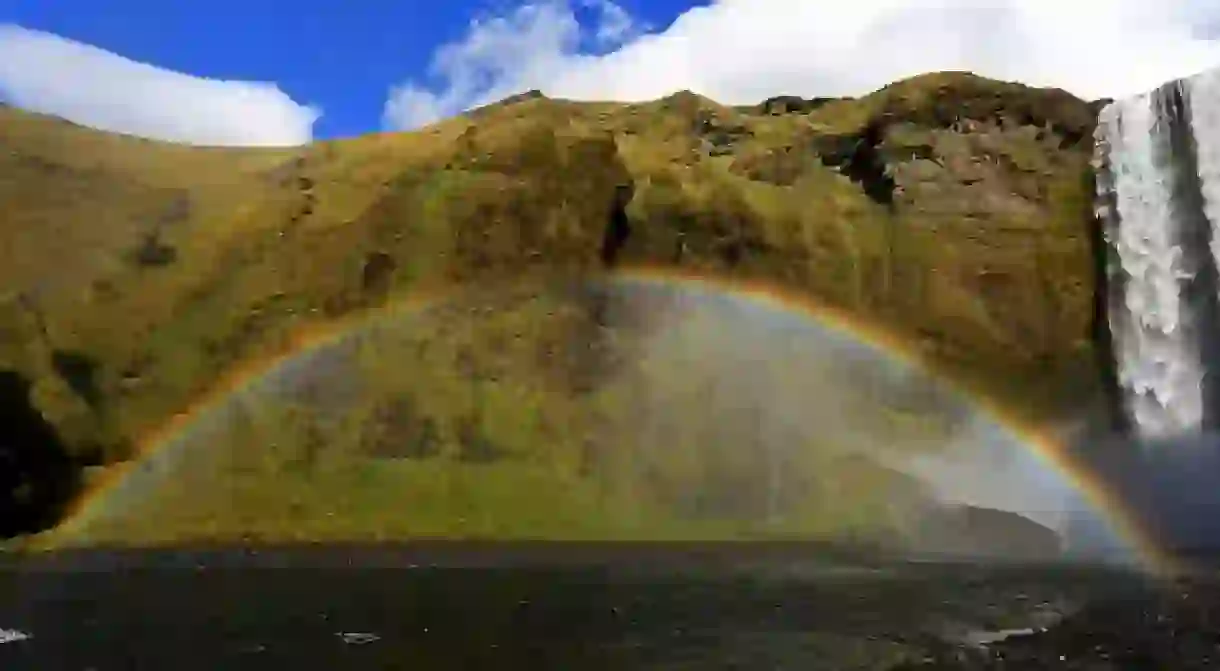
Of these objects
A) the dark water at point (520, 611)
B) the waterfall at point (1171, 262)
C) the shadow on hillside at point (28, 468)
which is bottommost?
the dark water at point (520, 611)

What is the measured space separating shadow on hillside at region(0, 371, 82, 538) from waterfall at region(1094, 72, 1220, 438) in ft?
466

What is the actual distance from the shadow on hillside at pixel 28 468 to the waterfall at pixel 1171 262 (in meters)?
142

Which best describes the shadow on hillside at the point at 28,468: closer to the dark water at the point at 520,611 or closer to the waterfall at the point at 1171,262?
the dark water at the point at 520,611

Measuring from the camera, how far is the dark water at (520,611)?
62.2m

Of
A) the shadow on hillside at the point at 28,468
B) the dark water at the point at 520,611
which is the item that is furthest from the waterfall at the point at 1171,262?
the shadow on hillside at the point at 28,468

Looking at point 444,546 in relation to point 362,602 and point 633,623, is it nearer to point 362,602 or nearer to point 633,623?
point 362,602

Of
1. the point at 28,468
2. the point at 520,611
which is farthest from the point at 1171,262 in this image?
the point at 28,468

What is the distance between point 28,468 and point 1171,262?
5907 inches

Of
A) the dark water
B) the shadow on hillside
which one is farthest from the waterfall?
the shadow on hillside

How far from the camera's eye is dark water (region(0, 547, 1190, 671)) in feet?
204

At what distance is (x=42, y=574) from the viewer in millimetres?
121375

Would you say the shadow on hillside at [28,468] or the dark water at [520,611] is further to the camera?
the shadow on hillside at [28,468]

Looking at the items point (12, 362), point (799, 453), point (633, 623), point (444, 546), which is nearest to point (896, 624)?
point (633, 623)

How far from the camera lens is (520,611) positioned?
83688 millimetres
